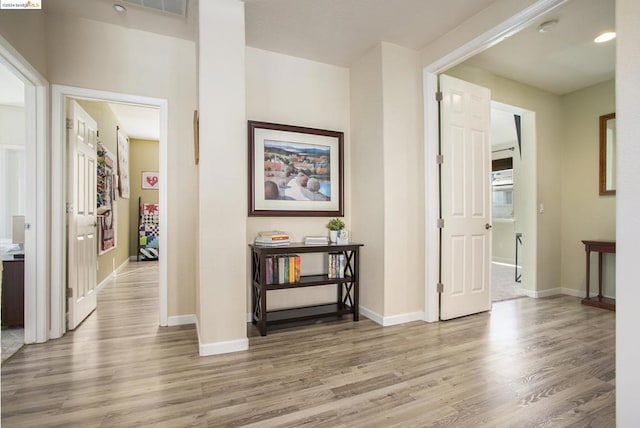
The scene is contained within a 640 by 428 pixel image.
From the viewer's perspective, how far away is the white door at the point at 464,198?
312 cm

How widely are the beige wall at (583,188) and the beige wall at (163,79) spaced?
4676 millimetres

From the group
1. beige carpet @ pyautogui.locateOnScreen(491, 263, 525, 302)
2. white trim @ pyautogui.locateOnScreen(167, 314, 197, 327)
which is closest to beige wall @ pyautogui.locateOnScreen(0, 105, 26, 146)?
white trim @ pyautogui.locateOnScreen(167, 314, 197, 327)

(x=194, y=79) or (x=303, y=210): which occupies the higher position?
(x=194, y=79)

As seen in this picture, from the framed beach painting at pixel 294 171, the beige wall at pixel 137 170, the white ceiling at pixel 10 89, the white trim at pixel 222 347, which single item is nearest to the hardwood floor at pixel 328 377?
the white trim at pixel 222 347

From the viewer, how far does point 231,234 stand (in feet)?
7.85

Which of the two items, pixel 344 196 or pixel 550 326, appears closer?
pixel 550 326

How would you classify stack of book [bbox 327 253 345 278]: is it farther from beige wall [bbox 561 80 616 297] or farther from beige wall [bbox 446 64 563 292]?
beige wall [bbox 561 80 616 297]

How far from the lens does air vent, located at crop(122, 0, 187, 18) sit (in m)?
2.46

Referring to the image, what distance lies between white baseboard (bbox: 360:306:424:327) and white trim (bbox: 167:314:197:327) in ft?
5.58
